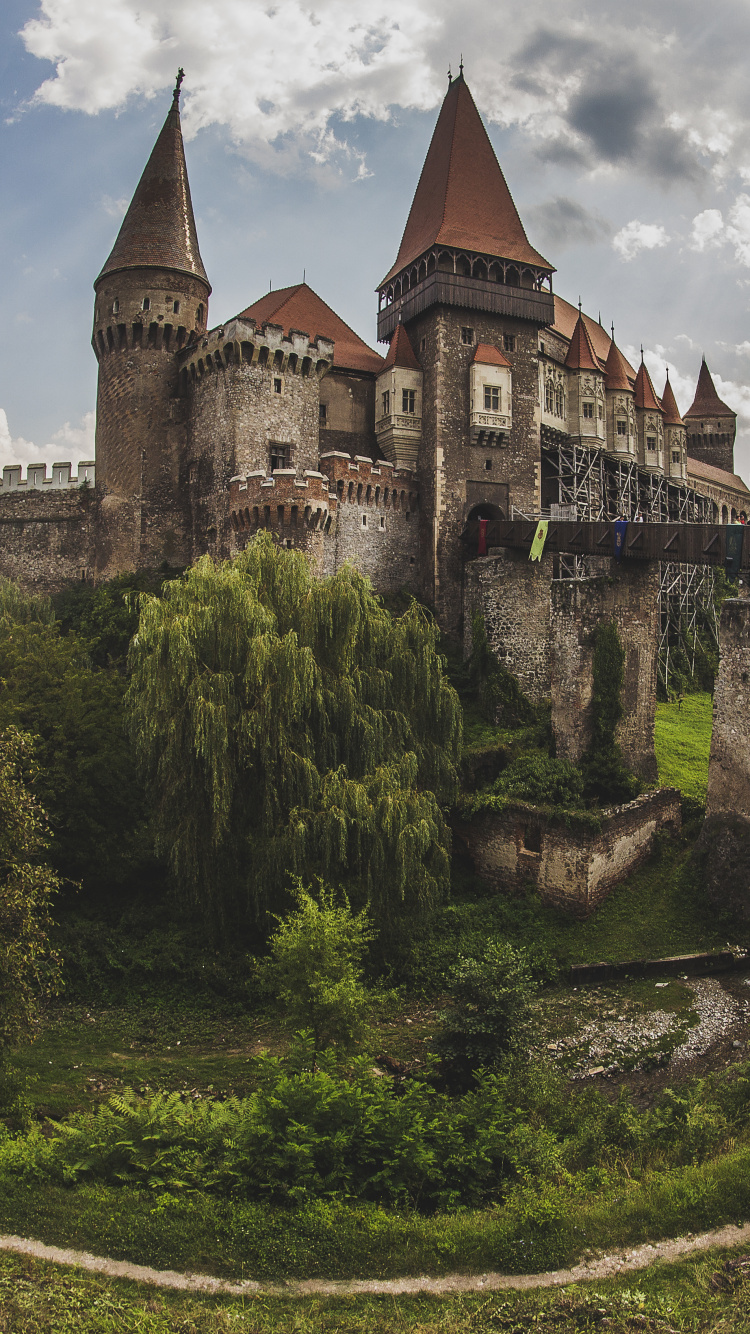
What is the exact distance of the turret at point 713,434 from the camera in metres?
73.7

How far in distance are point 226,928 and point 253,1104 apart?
6442 mm

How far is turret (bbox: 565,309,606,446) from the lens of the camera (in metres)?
39.4

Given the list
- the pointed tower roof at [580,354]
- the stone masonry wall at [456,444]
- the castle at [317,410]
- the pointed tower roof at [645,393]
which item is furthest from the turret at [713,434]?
the stone masonry wall at [456,444]

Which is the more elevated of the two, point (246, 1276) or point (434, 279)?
point (434, 279)

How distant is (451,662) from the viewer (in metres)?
31.2

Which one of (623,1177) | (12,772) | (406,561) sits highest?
(406,561)

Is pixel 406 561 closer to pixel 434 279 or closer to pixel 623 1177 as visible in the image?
pixel 434 279

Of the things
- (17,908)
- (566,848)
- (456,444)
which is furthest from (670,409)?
(17,908)

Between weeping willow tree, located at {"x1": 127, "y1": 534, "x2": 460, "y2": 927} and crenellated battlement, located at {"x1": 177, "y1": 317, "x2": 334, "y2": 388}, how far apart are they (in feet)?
44.8

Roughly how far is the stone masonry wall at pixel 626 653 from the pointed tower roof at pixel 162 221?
18.2 metres

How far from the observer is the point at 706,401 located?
74812 mm

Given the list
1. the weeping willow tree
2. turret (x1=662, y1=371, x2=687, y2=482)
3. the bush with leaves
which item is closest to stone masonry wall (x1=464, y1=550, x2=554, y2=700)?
the weeping willow tree

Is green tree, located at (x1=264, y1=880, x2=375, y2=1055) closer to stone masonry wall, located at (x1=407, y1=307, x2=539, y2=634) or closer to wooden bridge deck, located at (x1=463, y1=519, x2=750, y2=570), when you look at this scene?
wooden bridge deck, located at (x1=463, y1=519, x2=750, y2=570)

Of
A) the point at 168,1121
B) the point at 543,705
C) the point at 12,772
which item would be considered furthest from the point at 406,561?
the point at 168,1121
